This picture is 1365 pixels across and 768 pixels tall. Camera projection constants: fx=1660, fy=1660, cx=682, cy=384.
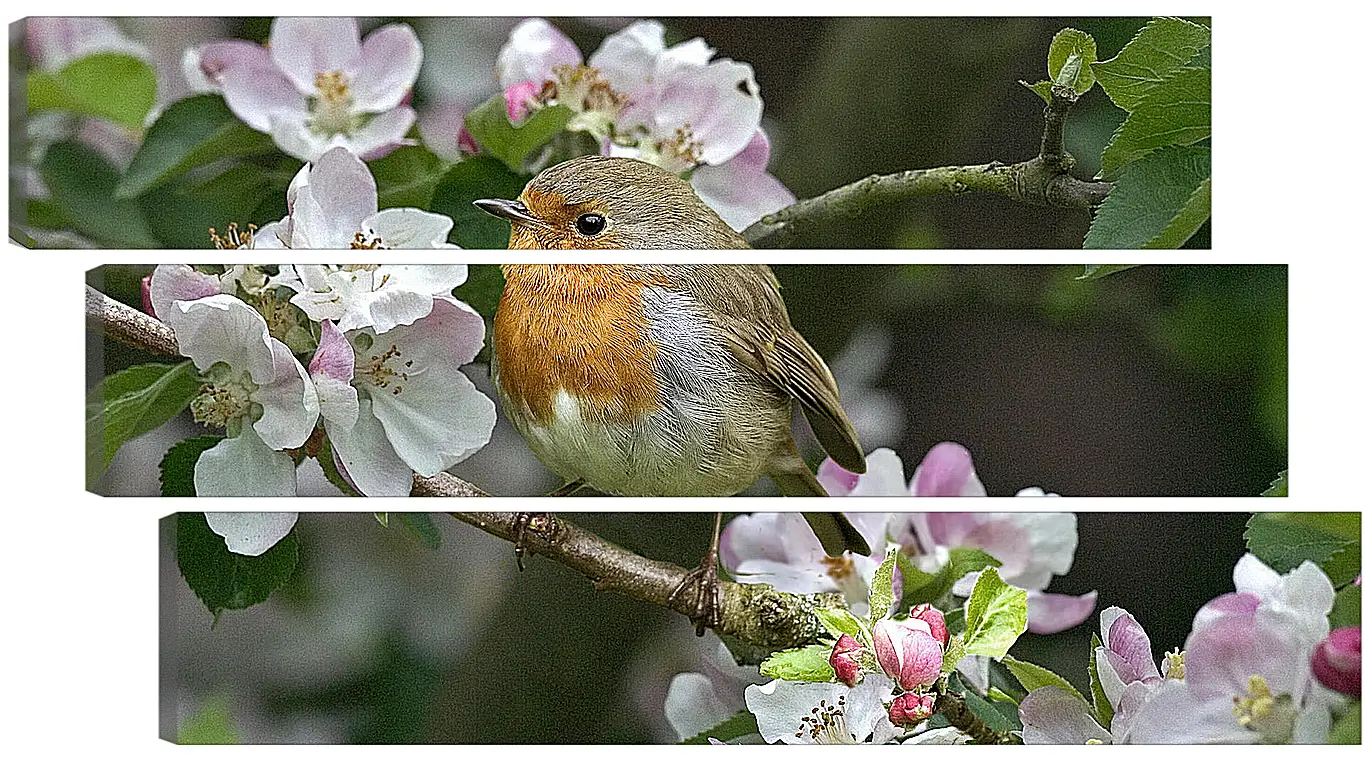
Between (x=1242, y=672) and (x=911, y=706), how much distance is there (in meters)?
0.14

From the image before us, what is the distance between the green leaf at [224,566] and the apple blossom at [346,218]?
0.13 meters

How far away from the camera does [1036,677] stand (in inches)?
28.3

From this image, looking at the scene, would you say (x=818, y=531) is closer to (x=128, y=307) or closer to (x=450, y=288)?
(x=450, y=288)

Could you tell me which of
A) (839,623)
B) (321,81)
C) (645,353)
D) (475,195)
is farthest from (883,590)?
(321,81)

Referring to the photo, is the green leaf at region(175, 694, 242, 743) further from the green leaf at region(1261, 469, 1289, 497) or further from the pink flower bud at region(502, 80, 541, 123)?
the green leaf at region(1261, 469, 1289, 497)

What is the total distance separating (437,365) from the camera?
2.32 ft

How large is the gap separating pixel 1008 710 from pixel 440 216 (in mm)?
328

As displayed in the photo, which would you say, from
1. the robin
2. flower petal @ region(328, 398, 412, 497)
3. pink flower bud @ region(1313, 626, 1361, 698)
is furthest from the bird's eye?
pink flower bud @ region(1313, 626, 1361, 698)

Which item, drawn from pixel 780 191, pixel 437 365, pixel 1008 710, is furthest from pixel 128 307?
pixel 1008 710

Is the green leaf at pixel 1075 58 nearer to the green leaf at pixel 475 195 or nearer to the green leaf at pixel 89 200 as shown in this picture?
the green leaf at pixel 475 195

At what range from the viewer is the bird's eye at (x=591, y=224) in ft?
2.28

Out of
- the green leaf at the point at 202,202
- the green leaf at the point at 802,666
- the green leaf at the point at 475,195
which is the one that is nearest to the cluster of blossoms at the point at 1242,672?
the green leaf at the point at 802,666

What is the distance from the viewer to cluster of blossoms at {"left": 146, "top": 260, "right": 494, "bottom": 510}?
2.26 ft
